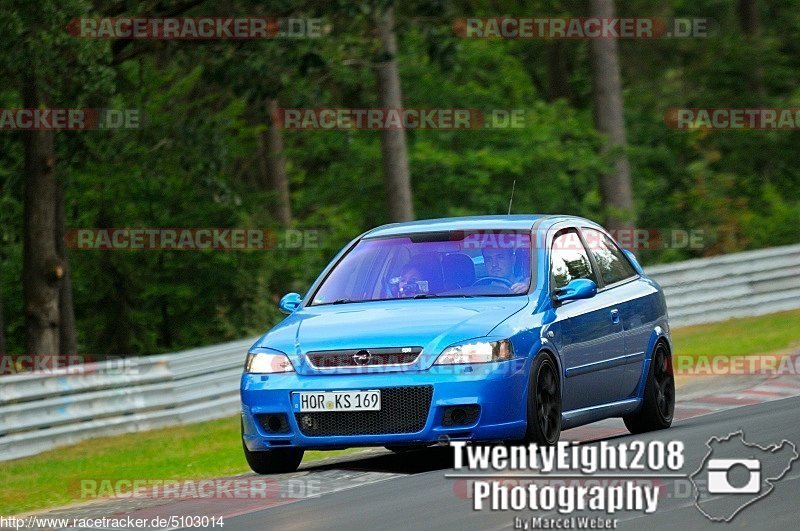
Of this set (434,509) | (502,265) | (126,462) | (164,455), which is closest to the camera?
(434,509)

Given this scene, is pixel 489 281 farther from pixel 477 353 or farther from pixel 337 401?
pixel 337 401

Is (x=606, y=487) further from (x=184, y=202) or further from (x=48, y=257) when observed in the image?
(x=184, y=202)

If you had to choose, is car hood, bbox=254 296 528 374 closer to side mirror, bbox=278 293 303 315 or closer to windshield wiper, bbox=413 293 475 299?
windshield wiper, bbox=413 293 475 299

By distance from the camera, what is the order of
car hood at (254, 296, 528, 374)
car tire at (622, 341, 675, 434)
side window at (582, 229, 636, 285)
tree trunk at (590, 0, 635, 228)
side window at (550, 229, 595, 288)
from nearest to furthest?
car hood at (254, 296, 528, 374), side window at (550, 229, 595, 288), side window at (582, 229, 636, 285), car tire at (622, 341, 675, 434), tree trunk at (590, 0, 635, 228)

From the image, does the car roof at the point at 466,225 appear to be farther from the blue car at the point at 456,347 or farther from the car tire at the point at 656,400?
the car tire at the point at 656,400

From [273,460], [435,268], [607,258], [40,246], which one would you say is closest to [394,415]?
[273,460]

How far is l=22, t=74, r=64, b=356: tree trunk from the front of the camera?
23.4 m

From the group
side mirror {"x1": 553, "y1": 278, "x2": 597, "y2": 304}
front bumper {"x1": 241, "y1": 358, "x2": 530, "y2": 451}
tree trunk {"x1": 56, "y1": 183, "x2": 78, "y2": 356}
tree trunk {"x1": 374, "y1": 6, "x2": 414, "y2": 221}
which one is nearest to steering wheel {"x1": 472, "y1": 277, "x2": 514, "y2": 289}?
side mirror {"x1": 553, "y1": 278, "x2": 597, "y2": 304}

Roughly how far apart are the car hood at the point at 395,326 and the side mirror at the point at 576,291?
1.03 feet

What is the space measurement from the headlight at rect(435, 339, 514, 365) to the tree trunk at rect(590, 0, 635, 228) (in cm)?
2008

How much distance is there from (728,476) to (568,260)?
2.72m

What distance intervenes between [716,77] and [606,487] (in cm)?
3403

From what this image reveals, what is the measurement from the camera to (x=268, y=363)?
33.9 ft

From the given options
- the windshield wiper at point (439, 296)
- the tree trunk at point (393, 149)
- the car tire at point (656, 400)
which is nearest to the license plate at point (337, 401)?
the windshield wiper at point (439, 296)
